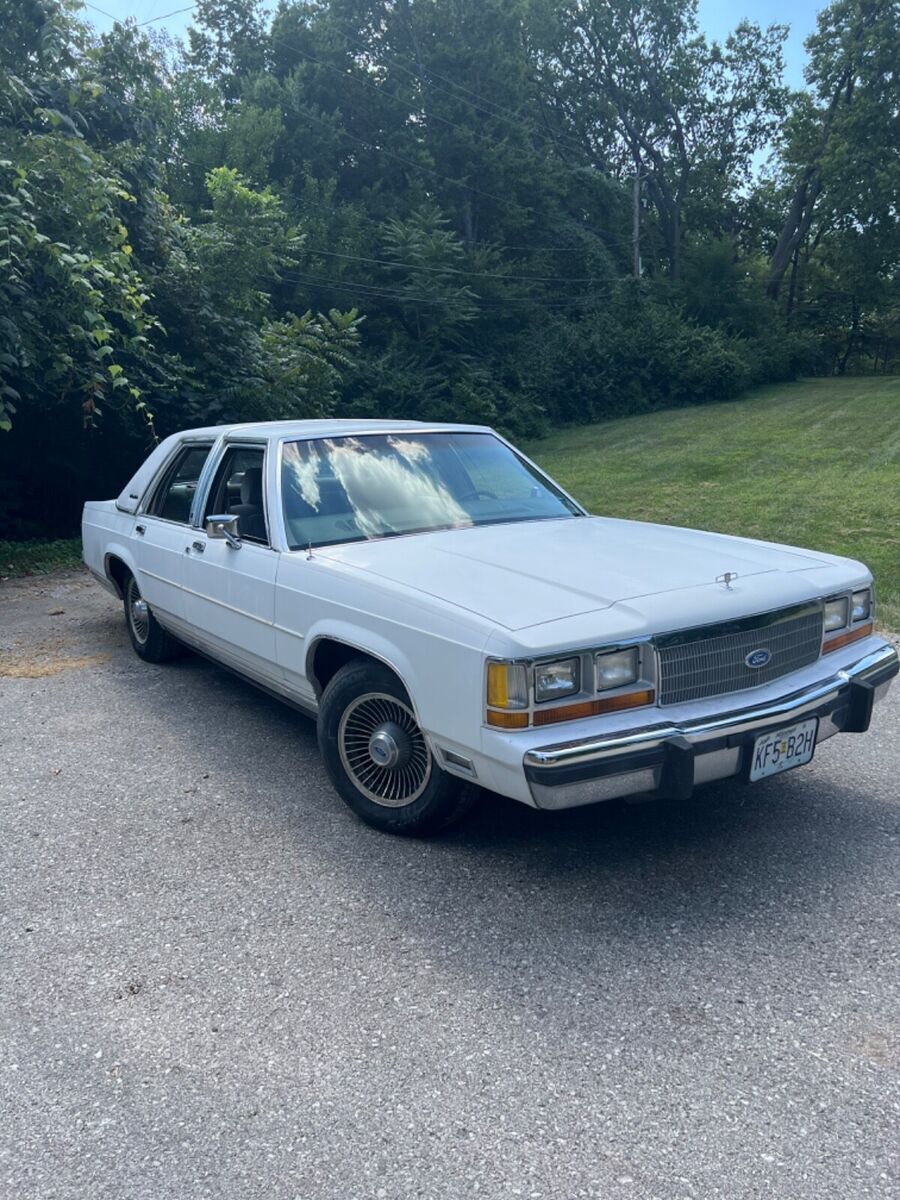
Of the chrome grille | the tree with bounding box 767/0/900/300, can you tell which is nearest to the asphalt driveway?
the chrome grille

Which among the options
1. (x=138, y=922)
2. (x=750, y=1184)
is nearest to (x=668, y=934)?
(x=750, y=1184)

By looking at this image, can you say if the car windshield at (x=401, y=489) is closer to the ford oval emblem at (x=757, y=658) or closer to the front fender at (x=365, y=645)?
the front fender at (x=365, y=645)

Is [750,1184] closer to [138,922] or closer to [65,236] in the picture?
[138,922]

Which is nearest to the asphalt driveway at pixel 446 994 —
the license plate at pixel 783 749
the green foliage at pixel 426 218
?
A: the license plate at pixel 783 749

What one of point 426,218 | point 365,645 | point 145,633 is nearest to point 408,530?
point 365,645

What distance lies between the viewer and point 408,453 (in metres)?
4.91

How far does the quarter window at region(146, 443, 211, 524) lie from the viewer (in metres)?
5.64

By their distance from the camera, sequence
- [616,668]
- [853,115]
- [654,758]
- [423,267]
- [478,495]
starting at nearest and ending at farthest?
[654,758] < [616,668] < [478,495] < [423,267] < [853,115]

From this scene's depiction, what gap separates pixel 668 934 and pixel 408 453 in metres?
2.75

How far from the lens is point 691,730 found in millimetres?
3170

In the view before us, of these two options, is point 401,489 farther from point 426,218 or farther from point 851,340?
point 851,340

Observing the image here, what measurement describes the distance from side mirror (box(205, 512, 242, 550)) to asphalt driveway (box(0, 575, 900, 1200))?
A: 113 cm

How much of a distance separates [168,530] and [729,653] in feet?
11.6

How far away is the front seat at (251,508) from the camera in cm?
465
